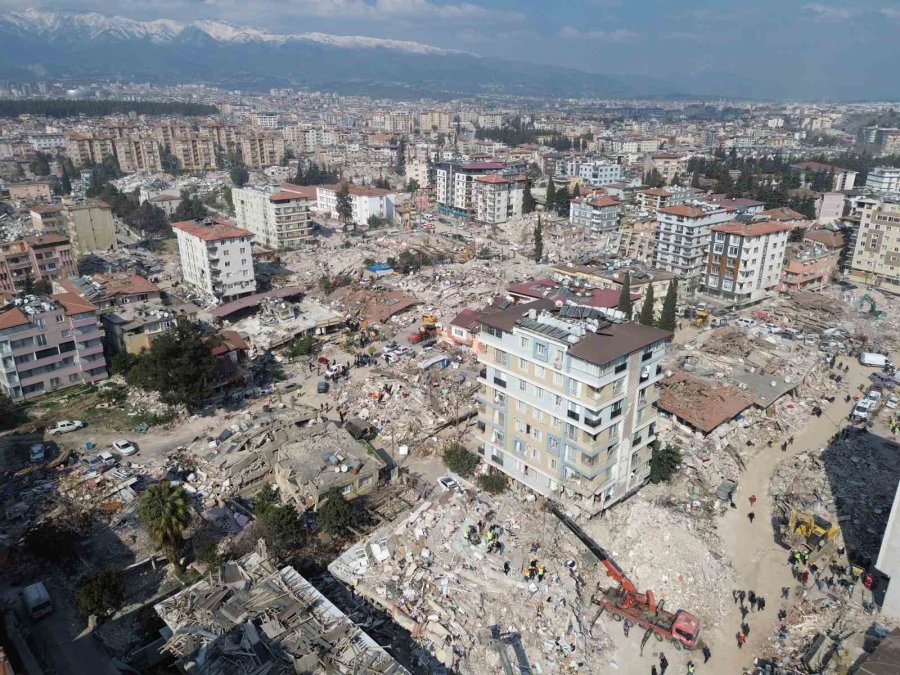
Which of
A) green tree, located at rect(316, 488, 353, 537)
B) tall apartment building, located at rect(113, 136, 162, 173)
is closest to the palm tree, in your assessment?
green tree, located at rect(316, 488, 353, 537)

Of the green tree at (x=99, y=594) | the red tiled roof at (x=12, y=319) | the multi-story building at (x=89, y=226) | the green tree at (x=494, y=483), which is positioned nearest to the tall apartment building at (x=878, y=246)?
the green tree at (x=494, y=483)

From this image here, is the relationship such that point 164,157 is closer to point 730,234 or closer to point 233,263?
point 233,263

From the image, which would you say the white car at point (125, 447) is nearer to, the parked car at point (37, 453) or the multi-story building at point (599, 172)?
the parked car at point (37, 453)

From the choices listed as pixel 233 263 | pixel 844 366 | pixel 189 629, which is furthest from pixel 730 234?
pixel 189 629

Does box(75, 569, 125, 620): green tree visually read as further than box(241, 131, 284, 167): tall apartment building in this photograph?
No

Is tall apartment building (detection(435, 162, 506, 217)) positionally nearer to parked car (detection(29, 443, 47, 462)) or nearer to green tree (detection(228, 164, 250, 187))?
green tree (detection(228, 164, 250, 187))

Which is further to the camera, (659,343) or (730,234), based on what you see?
(730,234)
